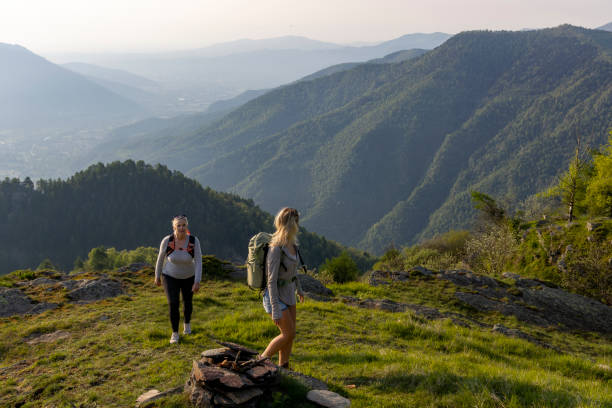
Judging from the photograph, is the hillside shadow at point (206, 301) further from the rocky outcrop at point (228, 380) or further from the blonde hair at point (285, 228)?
the blonde hair at point (285, 228)

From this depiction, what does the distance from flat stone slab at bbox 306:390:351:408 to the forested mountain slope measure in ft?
414

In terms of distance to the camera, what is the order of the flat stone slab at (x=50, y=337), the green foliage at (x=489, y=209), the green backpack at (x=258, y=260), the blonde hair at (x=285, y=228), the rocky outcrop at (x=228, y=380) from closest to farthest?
1. the rocky outcrop at (x=228, y=380)
2. the blonde hair at (x=285, y=228)
3. the green backpack at (x=258, y=260)
4. the flat stone slab at (x=50, y=337)
5. the green foliage at (x=489, y=209)

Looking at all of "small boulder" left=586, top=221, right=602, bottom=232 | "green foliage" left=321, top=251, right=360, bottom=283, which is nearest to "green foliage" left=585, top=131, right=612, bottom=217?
"small boulder" left=586, top=221, right=602, bottom=232

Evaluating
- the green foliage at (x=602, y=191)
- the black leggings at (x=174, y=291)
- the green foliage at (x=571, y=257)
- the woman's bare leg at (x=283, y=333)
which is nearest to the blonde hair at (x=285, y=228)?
the woman's bare leg at (x=283, y=333)

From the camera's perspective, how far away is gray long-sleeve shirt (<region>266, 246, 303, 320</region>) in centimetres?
691

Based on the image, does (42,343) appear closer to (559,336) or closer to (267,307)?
(267,307)

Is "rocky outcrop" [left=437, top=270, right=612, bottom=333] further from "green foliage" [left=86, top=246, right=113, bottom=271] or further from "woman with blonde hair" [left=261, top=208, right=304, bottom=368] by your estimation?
"green foliage" [left=86, top=246, right=113, bottom=271]

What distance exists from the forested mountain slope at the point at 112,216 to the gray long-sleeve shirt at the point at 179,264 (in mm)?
122817

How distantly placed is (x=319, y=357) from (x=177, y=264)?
417 cm

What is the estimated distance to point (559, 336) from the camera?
50.3 feet

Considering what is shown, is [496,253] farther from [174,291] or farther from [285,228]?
[285,228]

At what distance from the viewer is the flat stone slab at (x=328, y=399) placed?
5.68 m

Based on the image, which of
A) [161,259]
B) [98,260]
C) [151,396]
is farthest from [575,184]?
[98,260]

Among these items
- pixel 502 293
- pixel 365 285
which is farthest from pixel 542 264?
pixel 365 285
